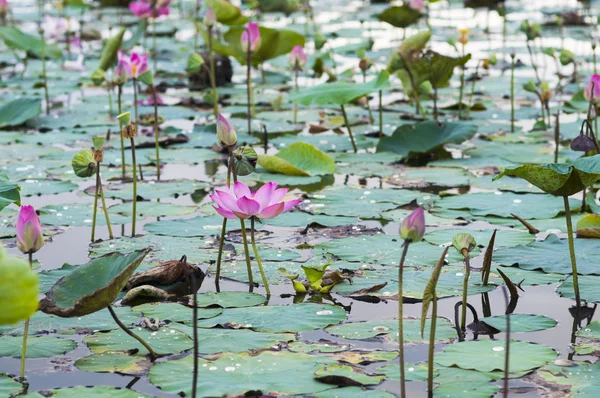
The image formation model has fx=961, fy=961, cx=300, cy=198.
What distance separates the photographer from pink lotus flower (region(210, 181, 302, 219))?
90.7 inches

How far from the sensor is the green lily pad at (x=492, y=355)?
1967 millimetres

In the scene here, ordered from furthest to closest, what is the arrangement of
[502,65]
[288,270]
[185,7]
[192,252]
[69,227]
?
1. [185,7]
2. [502,65]
3. [69,227]
4. [192,252]
5. [288,270]

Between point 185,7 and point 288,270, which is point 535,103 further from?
point 185,7

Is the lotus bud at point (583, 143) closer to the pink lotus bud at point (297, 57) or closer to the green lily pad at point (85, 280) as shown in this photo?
the green lily pad at point (85, 280)

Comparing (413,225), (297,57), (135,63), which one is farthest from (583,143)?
(297,57)

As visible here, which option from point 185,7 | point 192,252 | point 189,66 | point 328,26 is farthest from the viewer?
point 185,7

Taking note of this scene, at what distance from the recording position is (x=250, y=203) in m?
2.30

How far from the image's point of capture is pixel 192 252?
2.85m

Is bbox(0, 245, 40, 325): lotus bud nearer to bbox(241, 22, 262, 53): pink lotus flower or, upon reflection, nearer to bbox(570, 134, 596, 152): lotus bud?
bbox(570, 134, 596, 152): lotus bud

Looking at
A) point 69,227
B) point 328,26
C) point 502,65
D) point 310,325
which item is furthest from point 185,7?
point 310,325

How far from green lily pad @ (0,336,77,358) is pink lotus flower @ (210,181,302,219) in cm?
48

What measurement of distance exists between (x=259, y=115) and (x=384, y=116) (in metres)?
0.68

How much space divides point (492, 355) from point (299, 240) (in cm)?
108

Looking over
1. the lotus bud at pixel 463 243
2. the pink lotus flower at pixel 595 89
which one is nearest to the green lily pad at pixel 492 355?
the lotus bud at pixel 463 243
